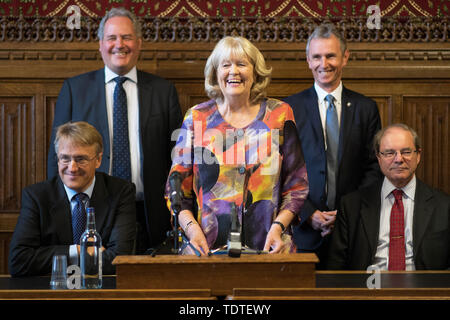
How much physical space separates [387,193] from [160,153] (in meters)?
1.16

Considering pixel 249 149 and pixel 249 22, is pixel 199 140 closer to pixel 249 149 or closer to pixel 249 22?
pixel 249 149

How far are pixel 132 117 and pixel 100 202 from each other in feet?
2.29

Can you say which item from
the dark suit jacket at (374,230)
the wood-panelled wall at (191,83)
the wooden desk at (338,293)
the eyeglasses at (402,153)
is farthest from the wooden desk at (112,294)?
the wood-panelled wall at (191,83)

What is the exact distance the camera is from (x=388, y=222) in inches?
132

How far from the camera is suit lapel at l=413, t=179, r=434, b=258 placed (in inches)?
128

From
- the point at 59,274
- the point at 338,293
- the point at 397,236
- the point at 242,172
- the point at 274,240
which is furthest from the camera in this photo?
the point at 397,236

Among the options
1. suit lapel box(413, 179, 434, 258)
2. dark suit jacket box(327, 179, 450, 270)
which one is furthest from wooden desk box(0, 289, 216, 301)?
suit lapel box(413, 179, 434, 258)

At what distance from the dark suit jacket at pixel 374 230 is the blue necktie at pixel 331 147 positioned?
232 mm

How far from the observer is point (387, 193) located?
339 cm

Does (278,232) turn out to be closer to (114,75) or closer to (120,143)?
(120,143)

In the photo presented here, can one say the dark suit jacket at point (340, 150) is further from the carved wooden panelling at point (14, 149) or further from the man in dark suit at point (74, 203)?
the carved wooden panelling at point (14, 149)

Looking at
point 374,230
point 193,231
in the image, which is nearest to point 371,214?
point 374,230

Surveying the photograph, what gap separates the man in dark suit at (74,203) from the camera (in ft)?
10.1
